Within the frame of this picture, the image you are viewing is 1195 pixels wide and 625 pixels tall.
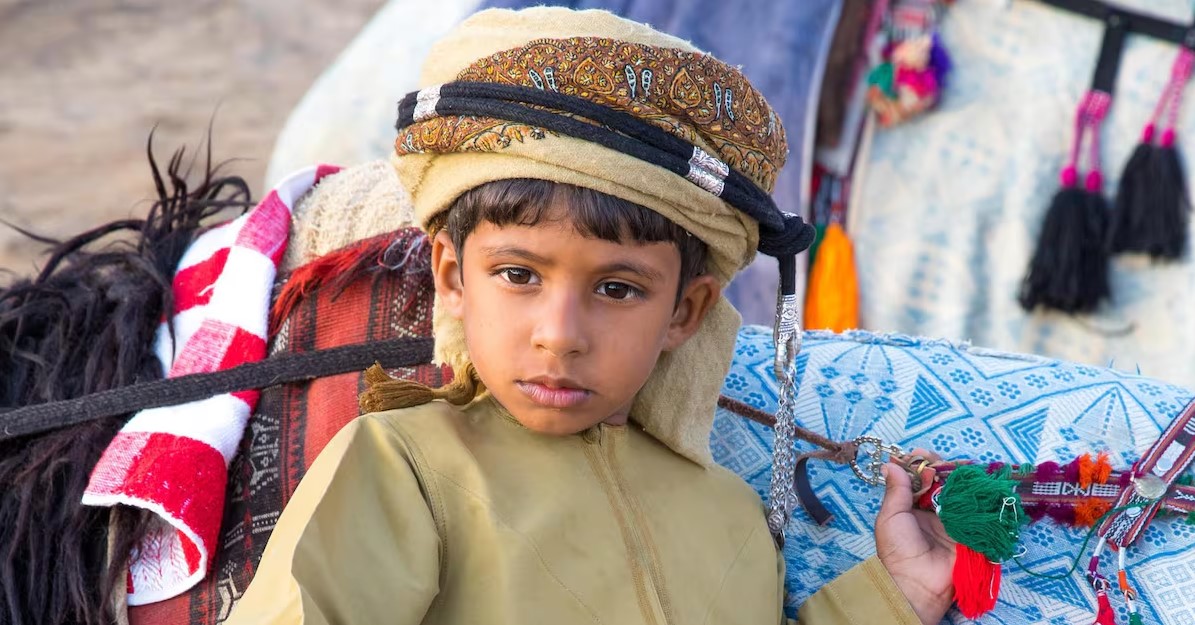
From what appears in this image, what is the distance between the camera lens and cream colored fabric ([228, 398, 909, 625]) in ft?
4.70

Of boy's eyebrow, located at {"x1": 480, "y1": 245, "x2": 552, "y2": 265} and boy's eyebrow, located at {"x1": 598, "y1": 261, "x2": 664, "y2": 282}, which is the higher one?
boy's eyebrow, located at {"x1": 480, "y1": 245, "x2": 552, "y2": 265}

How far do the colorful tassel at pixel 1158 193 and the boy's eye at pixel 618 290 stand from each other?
92.3 inches

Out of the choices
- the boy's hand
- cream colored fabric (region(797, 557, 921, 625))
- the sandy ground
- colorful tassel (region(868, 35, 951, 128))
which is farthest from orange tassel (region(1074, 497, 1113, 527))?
the sandy ground

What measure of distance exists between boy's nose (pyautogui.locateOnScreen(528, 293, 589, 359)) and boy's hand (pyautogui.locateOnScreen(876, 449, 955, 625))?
2.10 ft

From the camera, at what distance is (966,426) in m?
2.11

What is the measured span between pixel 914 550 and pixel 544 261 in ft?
2.47

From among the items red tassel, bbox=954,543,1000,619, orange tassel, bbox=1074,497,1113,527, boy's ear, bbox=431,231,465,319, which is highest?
boy's ear, bbox=431,231,465,319

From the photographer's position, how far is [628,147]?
1.59 meters

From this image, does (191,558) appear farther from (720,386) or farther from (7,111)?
(7,111)

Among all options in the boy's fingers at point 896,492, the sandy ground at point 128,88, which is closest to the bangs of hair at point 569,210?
the boy's fingers at point 896,492

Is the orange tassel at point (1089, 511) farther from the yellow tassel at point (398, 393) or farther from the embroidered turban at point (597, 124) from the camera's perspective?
the yellow tassel at point (398, 393)

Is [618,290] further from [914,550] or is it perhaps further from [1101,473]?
[1101,473]

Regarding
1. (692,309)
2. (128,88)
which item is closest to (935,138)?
(692,309)

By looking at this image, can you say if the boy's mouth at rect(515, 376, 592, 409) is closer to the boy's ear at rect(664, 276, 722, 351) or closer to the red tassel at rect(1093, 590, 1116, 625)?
the boy's ear at rect(664, 276, 722, 351)
